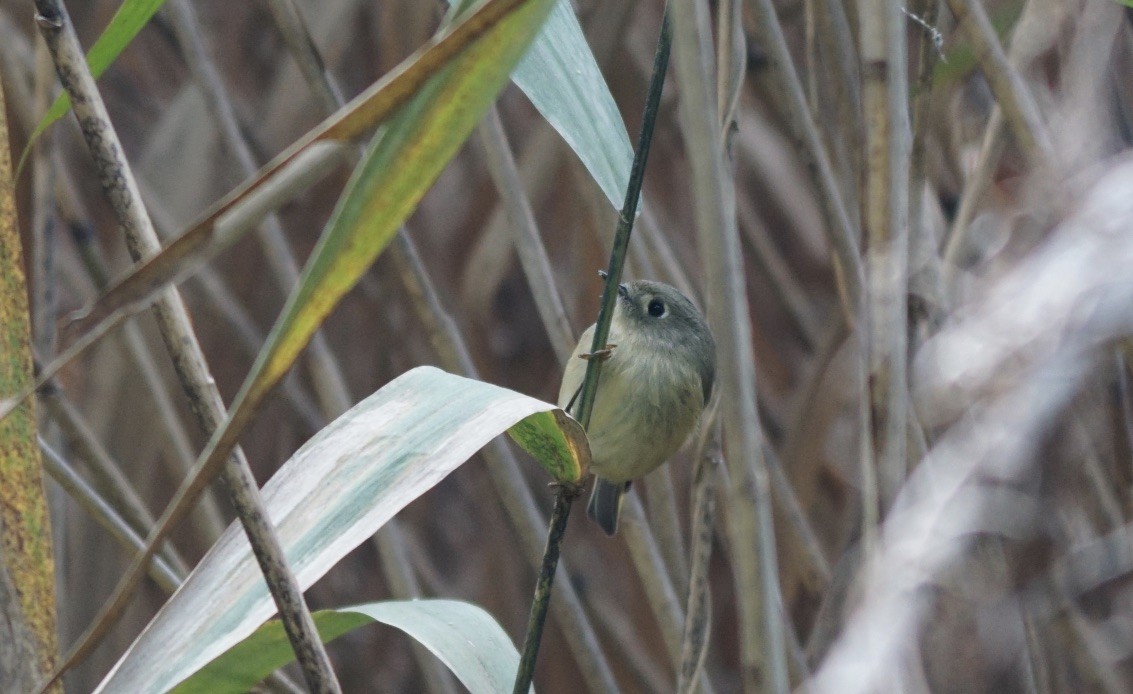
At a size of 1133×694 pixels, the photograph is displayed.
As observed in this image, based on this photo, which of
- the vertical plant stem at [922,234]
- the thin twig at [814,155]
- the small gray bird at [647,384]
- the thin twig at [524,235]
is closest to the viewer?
the vertical plant stem at [922,234]

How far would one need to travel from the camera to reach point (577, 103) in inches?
24.2

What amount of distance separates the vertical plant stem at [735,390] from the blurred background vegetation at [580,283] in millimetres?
86

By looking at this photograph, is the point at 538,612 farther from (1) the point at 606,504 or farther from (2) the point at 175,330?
(1) the point at 606,504

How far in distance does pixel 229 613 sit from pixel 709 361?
36.3 inches

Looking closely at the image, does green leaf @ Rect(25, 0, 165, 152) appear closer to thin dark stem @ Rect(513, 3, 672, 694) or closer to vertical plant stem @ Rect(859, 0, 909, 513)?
thin dark stem @ Rect(513, 3, 672, 694)

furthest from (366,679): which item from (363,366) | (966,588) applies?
(966,588)

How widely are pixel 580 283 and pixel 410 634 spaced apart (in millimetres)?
1279

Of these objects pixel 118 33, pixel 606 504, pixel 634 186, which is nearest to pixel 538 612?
pixel 634 186

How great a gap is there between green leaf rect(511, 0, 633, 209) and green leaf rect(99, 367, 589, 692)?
0.46 ft

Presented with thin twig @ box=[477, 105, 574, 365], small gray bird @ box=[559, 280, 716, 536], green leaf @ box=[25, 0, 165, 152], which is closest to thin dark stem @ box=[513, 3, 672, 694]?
green leaf @ box=[25, 0, 165, 152]

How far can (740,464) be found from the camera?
760 mm

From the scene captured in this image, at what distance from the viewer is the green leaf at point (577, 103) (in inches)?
23.8

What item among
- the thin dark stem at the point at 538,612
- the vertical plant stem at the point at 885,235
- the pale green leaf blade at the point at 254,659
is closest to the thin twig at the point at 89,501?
the pale green leaf blade at the point at 254,659

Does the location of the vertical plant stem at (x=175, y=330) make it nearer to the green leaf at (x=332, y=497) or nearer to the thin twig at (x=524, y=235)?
the green leaf at (x=332, y=497)
